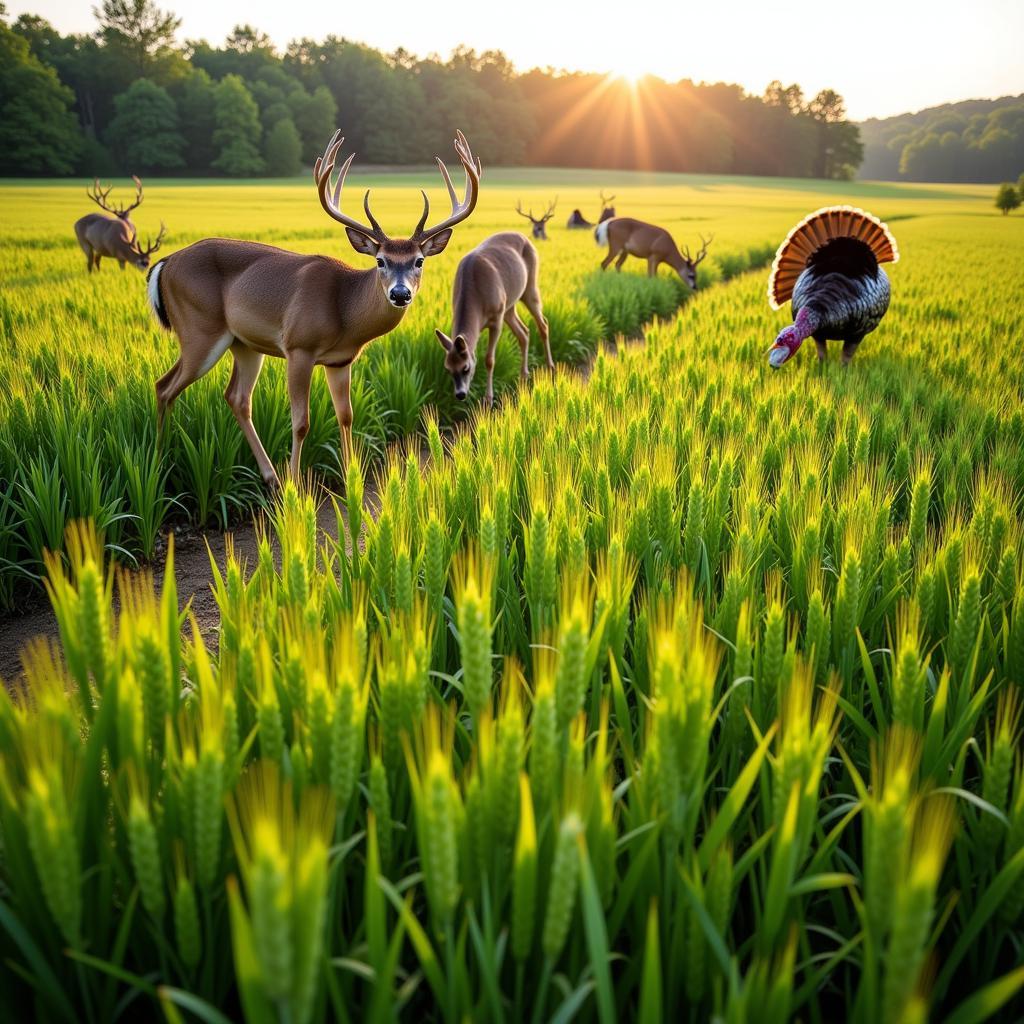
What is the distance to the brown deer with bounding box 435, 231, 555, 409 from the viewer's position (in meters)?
6.61

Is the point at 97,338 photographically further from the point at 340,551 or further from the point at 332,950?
the point at 332,950

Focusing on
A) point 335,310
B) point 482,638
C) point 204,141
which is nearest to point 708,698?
point 482,638

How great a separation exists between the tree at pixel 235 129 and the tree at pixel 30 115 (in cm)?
1400

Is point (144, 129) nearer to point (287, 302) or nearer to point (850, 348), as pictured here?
point (287, 302)

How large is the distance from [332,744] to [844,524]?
6.90 ft

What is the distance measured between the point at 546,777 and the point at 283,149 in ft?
235

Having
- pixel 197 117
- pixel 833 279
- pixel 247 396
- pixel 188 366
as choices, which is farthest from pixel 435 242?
pixel 197 117

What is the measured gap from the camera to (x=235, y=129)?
59812 millimetres

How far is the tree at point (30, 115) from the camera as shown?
41.5m

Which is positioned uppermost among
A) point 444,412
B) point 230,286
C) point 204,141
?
point 204,141

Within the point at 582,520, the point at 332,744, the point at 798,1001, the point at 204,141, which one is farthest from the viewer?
the point at 204,141

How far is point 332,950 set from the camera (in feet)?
3.84

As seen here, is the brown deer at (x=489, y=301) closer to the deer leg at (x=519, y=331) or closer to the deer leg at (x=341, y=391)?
the deer leg at (x=519, y=331)

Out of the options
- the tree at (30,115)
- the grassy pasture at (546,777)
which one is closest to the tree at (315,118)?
the tree at (30,115)
